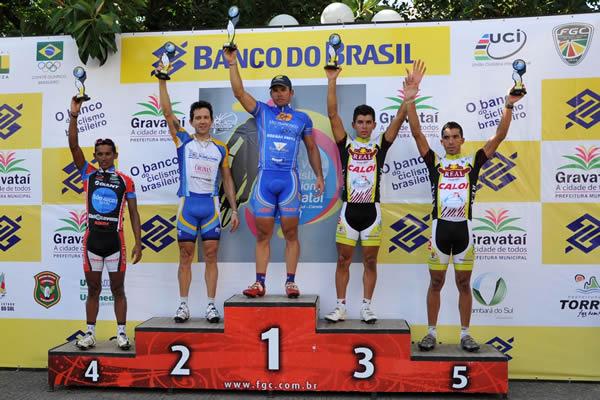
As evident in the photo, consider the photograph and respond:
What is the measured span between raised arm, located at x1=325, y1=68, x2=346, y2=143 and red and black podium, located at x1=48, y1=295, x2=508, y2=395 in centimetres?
138

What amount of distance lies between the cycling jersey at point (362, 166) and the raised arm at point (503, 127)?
30.8 inches

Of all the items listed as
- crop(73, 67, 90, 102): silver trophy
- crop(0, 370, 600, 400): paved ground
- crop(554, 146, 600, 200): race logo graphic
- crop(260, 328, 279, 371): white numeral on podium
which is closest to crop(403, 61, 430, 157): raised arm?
crop(554, 146, 600, 200): race logo graphic

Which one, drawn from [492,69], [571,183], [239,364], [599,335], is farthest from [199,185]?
[599,335]

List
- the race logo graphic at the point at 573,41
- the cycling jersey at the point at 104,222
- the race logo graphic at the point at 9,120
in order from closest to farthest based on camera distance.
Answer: the cycling jersey at the point at 104,222
the race logo graphic at the point at 573,41
the race logo graphic at the point at 9,120

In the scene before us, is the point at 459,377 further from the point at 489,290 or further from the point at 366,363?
the point at 489,290

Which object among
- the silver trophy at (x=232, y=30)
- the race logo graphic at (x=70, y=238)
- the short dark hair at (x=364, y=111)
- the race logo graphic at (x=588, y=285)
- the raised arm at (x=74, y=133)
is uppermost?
the silver trophy at (x=232, y=30)

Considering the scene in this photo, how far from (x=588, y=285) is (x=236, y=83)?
3373mm

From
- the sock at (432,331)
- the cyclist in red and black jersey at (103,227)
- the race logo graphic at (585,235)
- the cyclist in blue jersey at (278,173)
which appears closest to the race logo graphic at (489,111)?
the race logo graphic at (585,235)

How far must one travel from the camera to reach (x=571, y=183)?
4539 mm

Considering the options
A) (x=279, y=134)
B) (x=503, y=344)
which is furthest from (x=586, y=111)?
(x=279, y=134)

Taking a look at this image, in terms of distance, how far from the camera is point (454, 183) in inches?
165

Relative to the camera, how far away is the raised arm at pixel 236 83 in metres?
4.16

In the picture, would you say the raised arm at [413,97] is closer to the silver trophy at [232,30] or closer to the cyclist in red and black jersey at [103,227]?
the silver trophy at [232,30]

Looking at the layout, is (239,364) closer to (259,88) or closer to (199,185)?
(199,185)
